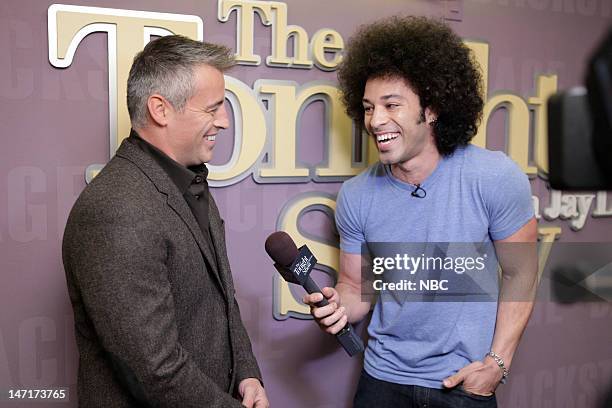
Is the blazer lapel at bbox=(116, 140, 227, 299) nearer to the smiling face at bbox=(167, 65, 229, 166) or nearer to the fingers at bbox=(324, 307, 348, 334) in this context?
the smiling face at bbox=(167, 65, 229, 166)

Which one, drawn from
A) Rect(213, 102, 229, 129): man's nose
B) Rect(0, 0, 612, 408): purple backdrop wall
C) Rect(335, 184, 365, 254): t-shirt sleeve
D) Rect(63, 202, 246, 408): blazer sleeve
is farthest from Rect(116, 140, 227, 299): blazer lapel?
Rect(335, 184, 365, 254): t-shirt sleeve

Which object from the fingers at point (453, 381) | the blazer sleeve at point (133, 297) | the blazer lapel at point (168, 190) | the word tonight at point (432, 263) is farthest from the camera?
the word tonight at point (432, 263)

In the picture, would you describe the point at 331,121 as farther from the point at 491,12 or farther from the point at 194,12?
the point at 491,12

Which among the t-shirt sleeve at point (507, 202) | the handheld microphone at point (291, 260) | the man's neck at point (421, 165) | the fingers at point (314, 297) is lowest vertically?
the fingers at point (314, 297)

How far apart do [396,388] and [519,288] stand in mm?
485

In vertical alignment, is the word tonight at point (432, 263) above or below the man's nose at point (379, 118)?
below

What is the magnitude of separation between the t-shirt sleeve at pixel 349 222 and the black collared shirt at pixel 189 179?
1.66ft

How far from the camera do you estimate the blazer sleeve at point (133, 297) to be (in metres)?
1.22

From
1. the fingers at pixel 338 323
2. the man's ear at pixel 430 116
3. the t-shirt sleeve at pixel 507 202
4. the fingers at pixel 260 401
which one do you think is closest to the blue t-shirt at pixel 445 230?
the t-shirt sleeve at pixel 507 202

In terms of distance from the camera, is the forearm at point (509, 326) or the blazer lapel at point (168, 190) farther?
the forearm at point (509, 326)

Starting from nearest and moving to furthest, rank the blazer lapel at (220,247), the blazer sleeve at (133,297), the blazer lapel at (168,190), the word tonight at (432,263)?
the blazer sleeve at (133,297), the blazer lapel at (168,190), the blazer lapel at (220,247), the word tonight at (432,263)

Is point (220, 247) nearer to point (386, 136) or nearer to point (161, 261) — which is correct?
point (161, 261)

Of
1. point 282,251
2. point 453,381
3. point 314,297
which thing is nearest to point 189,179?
point 282,251

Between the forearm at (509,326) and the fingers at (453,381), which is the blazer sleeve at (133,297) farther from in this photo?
the forearm at (509,326)
